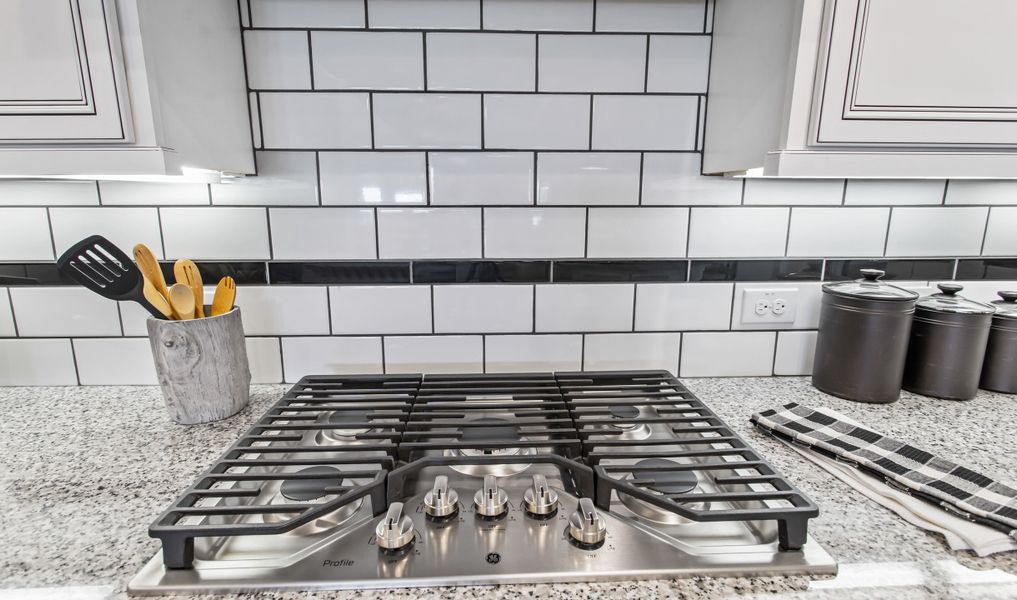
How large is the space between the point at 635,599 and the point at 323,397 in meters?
0.60

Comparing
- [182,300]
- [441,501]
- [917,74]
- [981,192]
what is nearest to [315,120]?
[182,300]

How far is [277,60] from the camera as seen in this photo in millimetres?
878

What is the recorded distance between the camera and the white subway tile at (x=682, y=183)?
0.95 metres

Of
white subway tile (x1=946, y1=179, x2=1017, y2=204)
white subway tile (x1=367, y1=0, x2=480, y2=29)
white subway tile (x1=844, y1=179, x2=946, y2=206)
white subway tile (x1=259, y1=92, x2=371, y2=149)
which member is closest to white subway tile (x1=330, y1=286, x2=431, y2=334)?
white subway tile (x1=259, y1=92, x2=371, y2=149)

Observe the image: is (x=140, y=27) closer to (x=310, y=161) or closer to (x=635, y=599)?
(x=310, y=161)

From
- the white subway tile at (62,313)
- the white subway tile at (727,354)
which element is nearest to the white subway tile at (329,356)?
the white subway tile at (62,313)

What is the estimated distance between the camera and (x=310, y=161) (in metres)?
0.91

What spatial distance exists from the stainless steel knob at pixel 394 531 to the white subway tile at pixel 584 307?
21.0 inches

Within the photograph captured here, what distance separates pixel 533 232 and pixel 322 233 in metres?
0.41

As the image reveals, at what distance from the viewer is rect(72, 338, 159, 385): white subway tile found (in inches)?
38.2

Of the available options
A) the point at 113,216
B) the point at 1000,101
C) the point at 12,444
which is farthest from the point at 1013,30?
the point at 12,444

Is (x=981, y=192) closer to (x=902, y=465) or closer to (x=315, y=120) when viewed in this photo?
(x=902, y=465)

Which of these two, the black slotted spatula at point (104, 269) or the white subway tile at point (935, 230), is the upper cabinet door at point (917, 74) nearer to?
the white subway tile at point (935, 230)

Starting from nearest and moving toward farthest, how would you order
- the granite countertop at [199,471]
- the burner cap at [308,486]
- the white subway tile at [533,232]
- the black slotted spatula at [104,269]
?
the granite countertop at [199,471]
the burner cap at [308,486]
the black slotted spatula at [104,269]
the white subway tile at [533,232]
